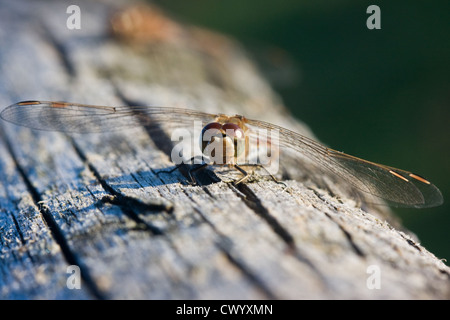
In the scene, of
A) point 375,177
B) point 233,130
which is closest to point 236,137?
point 233,130

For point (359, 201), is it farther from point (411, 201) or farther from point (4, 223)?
point (4, 223)

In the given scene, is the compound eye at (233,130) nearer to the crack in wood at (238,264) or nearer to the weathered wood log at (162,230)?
the weathered wood log at (162,230)

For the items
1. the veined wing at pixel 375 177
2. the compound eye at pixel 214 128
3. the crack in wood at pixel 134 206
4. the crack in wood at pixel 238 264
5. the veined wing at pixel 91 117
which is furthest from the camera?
the veined wing at pixel 91 117

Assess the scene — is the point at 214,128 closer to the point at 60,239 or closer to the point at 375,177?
the point at 375,177

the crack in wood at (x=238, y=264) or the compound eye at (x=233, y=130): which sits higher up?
the compound eye at (x=233, y=130)

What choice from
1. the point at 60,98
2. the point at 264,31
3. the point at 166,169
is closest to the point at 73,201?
the point at 166,169

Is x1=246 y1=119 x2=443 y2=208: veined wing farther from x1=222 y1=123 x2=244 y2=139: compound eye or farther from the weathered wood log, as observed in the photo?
x1=222 y1=123 x2=244 y2=139: compound eye

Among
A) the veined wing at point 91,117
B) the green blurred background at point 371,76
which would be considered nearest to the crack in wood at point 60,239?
the veined wing at point 91,117
